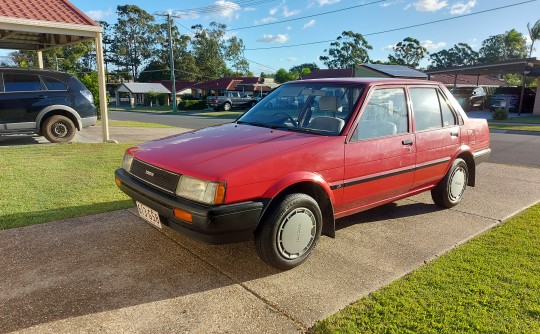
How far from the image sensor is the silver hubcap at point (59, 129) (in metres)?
8.79

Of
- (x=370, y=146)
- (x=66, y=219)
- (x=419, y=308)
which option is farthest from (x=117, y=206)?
(x=419, y=308)

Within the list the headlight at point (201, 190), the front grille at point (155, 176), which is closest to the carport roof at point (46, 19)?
the front grille at point (155, 176)

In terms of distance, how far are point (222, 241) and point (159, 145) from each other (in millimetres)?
1213

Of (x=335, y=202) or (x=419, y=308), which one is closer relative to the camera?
(x=419, y=308)

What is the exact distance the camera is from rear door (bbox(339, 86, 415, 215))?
3.53 m

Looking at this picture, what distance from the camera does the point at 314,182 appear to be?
10.4ft

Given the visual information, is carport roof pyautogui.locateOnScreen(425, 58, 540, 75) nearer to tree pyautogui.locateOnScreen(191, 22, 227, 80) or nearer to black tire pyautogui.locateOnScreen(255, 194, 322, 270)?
black tire pyautogui.locateOnScreen(255, 194, 322, 270)

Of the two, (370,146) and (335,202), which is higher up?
(370,146)

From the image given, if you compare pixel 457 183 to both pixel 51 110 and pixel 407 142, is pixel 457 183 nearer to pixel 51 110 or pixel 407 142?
pixel 407 142


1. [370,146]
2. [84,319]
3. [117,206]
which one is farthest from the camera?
[117,206]

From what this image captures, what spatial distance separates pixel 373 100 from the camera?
3771 mm

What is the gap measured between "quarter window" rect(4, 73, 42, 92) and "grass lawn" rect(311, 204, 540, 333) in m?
8.63

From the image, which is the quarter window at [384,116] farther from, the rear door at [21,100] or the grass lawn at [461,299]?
the rear door at [21,100]

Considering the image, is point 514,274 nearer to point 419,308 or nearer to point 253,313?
point 419,308
